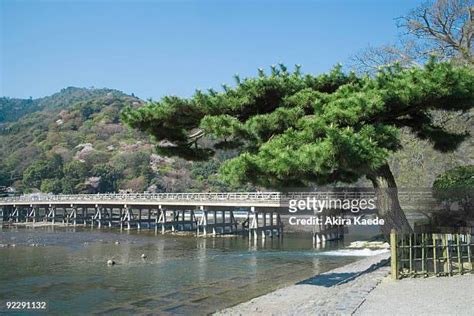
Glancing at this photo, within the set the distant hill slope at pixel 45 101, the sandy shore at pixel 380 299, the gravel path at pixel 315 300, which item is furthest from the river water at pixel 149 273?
the distant hill slope at pixel 45 101

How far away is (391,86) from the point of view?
6.73 metres

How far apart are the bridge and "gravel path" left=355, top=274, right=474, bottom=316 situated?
612 cm

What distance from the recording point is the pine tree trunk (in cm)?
798

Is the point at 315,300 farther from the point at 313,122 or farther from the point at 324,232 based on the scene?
the point at 324,232

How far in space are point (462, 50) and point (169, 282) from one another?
10163mm

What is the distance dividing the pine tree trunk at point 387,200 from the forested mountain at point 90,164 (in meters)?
36.5

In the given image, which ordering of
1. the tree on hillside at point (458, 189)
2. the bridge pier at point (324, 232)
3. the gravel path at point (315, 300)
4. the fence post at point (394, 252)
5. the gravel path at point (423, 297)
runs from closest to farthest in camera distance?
the gravel path at point (423, 297)
the gravel path at point (315, 300)
the fence post at point (394, 252)
the tree on hillside at point (458, 189)
the bridge pier at point (324, 232)

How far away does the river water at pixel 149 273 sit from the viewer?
10.1 m

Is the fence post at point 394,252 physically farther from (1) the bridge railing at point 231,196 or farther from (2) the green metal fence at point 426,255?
(1) the bridge railing at point 231,196

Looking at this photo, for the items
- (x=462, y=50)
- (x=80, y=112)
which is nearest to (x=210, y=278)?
(x=462, y=50)

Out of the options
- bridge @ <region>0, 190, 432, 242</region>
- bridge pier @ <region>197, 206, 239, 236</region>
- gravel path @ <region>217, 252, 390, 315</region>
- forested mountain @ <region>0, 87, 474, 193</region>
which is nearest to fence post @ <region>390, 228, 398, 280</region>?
gravel path @ <region>217, 252, 390, 315</region>

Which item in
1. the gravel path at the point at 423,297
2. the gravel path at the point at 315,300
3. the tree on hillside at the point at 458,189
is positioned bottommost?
the gravel path at the point at 315,300

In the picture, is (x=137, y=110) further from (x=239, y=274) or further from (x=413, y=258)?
(x=239, y=274)

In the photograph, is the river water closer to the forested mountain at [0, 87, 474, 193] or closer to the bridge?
the bridge
